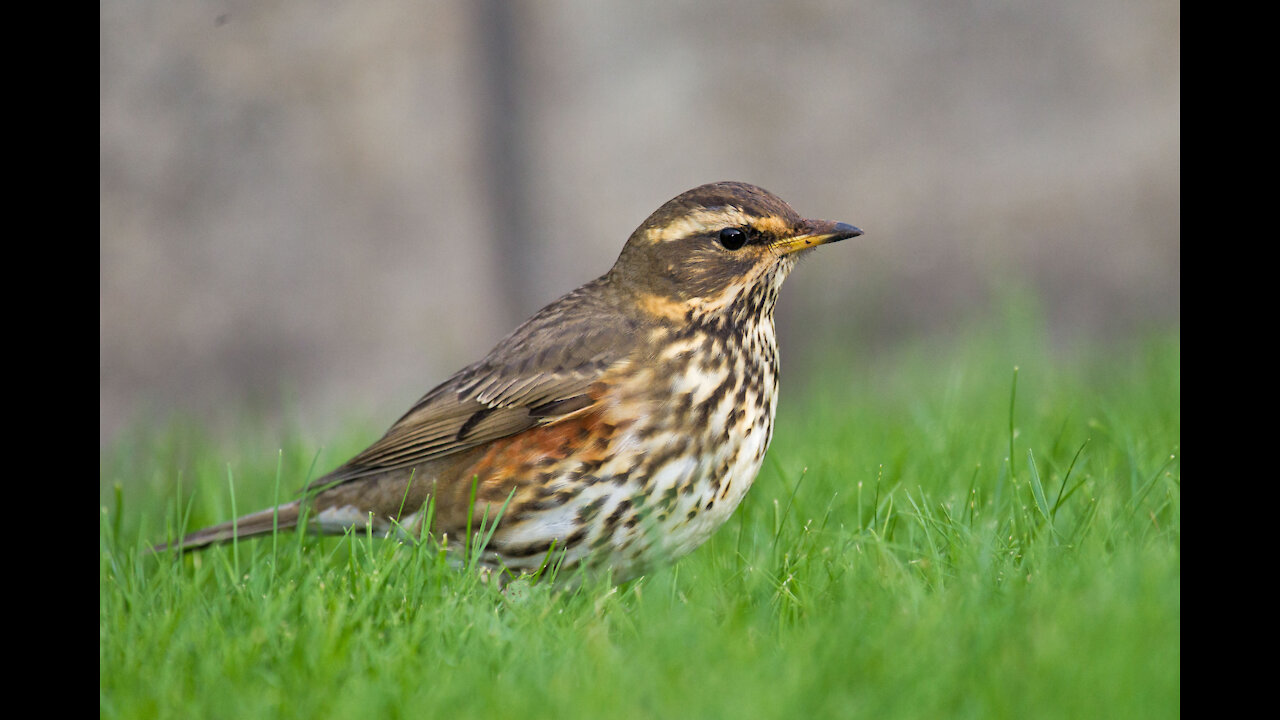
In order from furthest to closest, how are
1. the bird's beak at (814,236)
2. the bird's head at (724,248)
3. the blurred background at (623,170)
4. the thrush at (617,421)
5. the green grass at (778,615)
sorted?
the blurred background at (623,170)
the bird's head at (724,248)
the bird's beak at (814,236)
the thrush at (617,421)
the green grass at (778,615)

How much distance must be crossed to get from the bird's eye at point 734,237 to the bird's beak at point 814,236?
0.11m

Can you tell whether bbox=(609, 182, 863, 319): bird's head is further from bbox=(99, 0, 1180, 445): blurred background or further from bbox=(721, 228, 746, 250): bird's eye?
bbox=(99, 0, 1180, 445): blurred background

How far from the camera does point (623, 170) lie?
7879 mm

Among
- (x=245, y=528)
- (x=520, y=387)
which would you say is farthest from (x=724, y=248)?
(x=245, y=528)

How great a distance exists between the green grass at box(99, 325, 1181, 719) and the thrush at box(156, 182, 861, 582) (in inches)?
7.1

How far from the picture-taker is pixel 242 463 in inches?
237

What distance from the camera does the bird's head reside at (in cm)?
404

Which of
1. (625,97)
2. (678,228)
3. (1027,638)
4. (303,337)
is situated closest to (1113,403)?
(678,228)

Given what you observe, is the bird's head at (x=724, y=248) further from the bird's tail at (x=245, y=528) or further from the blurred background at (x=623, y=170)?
the blurred background at (x=623, y=170)

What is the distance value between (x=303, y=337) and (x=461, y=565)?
4.12 m

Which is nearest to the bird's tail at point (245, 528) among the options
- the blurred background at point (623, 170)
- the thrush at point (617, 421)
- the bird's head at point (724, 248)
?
the thrush at point (617, 421)

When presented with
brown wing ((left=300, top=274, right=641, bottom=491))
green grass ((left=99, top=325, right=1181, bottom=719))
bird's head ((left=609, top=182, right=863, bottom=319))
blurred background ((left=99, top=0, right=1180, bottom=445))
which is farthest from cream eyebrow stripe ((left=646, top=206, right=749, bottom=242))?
blurred background ((left=99, top=0, right=1180, bottom=445))

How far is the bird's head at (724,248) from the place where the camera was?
404 centimetres

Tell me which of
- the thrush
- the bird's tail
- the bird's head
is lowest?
the bird's tail
